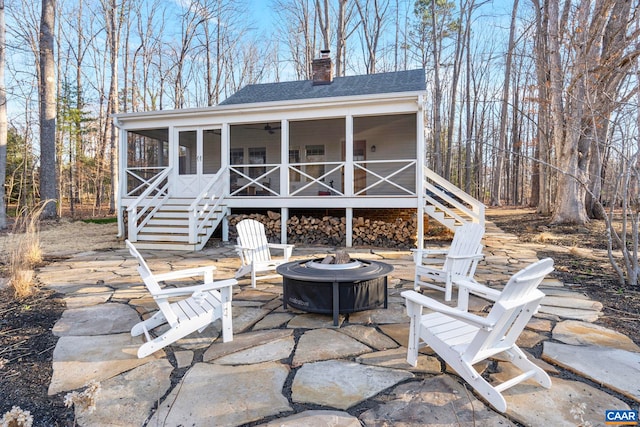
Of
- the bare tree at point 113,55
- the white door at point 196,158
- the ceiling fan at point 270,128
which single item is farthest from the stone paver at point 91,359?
the bare tree at point 113,55

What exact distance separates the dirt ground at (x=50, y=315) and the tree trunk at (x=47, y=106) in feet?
15.0

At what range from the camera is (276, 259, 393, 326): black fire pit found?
314cm

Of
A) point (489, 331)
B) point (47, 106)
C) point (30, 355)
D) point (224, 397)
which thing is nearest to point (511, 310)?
point (489, 331)

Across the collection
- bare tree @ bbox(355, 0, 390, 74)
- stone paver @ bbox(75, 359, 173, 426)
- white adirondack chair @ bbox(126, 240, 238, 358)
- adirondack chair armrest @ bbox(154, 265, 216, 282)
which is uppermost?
bare tree @ bbox(355, 0, 390, 74)

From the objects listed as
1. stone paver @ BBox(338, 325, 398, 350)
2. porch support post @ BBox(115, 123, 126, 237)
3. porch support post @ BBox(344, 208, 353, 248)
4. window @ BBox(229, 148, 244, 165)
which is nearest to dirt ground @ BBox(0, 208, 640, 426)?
porch support post @ BBox(115, 123, 126, 237)

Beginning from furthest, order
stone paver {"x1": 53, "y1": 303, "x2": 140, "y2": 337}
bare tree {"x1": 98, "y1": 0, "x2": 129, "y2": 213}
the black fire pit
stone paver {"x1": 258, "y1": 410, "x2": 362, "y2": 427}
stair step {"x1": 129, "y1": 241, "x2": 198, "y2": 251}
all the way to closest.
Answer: bare tree {"x1": 98, "y1": 0, "x2": 129, "y2": 213}
stair step {"x1": 129, "y1": 241, "x2": 198, "y2": 251}
the black fire pit
stone paver {"x1": 53, "y1": 303, "x2": 140, "y2": 337}
stone paver {"x1": 258, "y1": 410, "x2": 362, "y2": 427}

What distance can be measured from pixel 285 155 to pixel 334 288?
5696 millimetres

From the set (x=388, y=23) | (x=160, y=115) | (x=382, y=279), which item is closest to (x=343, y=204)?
(x=382, y=279)

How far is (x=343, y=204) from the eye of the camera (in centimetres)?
779

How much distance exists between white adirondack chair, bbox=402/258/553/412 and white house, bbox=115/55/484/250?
15.5 feet

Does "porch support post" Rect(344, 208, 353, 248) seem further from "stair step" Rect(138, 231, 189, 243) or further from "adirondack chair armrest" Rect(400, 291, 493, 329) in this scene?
"adirondack chair armrest" Rect(400, 291, 493, 329)

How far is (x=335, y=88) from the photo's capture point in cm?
1080

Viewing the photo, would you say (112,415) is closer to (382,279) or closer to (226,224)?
(382,279)

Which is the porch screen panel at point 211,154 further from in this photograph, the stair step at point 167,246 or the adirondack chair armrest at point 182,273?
the adirondack chair armrest at point 182,273
